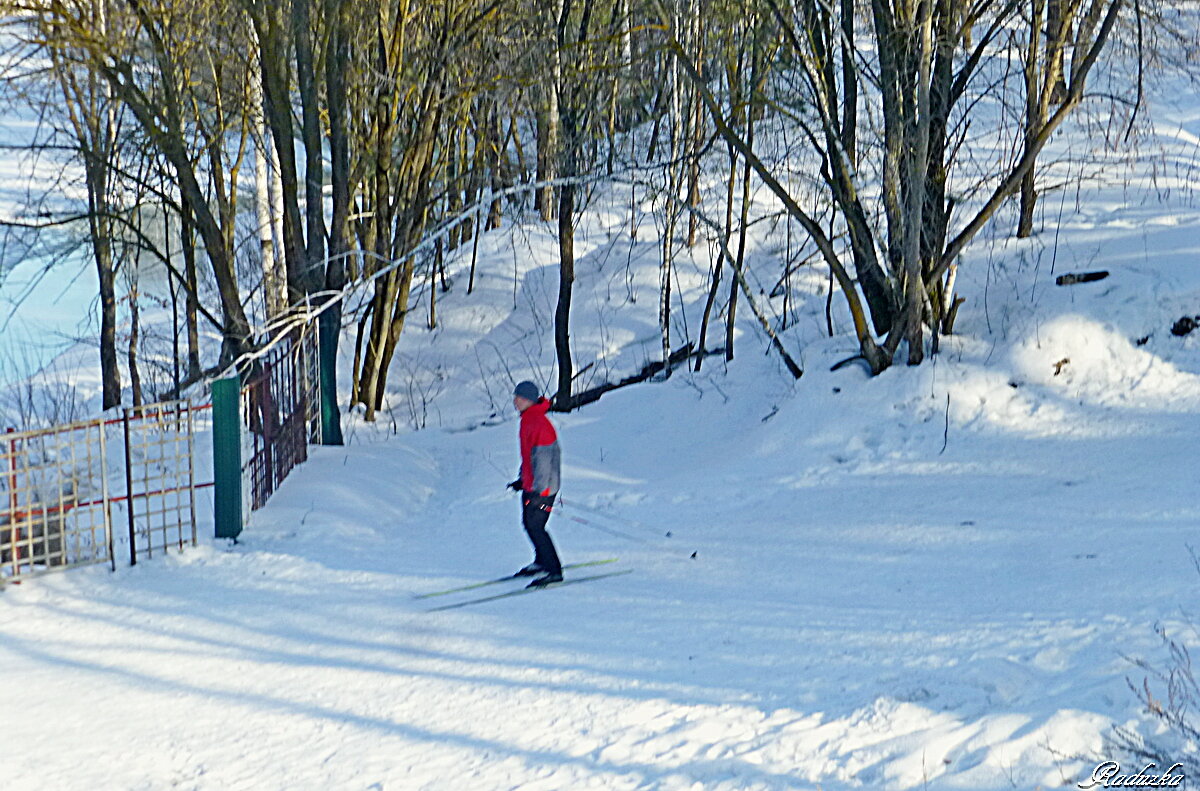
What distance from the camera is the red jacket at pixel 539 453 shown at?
8.20m

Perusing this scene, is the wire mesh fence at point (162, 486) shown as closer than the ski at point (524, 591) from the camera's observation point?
No

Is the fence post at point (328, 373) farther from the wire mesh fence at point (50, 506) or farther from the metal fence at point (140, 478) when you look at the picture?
the wire mesh fence at point (50, 506)

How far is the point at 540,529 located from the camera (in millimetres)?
8125

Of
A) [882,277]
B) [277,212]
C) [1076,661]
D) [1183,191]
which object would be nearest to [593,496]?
[882,277]

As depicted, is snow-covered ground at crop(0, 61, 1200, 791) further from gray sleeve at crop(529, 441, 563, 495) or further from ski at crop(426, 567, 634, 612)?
gray sleeve at crop(529, 441, 563, 495)

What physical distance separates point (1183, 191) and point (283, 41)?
15.1 meters

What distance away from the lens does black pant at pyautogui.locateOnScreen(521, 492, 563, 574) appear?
813cm

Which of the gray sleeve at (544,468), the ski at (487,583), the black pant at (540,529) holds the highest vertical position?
the gray sleeve at (544,468)

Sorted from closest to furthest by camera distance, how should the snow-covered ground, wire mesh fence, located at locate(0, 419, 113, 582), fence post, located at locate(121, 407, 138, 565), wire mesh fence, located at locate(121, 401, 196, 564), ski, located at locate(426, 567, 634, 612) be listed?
the snow-covered ground, ski, located at locate(426, 567, 634, 612), wire mesh fence, located at locate(0, 419, 113, 582), fence post, located at locate(121, 407, 138, 565), wire mesh fence, located at locate(121, 401, 196, 564)

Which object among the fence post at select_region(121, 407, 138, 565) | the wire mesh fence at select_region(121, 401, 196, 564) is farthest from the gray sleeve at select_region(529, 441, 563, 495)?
the fence post at select_region(121, 407, 138, 565)
